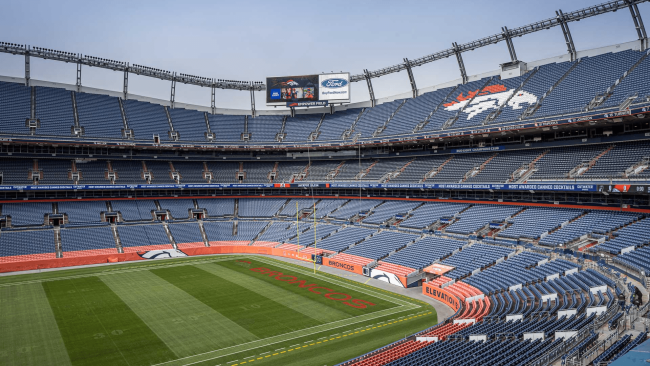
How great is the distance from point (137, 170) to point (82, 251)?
14580 millimetres

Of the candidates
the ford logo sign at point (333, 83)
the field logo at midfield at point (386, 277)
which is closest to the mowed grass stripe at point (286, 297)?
the field logo at midfield at point (386, 277)

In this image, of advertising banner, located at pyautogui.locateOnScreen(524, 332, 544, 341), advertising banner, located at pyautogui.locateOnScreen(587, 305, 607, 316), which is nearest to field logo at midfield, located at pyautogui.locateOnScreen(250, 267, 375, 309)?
advertising banner, located at pyautogui.locateOnScreen(524, 332, 544, 341)

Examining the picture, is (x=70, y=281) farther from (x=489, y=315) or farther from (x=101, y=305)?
(x=489, y=315)

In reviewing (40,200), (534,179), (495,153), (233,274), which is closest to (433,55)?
(495,153)

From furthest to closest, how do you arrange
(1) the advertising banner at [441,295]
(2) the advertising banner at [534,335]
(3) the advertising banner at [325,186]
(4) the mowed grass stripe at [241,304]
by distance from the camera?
(3) the advertising banner at [325,186]
(1) the advertising banner at [441,295]
(4) the mowed grass stripe at [241,304]
(2) the advertising banner at [534,335]

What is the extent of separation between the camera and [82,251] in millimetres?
45656

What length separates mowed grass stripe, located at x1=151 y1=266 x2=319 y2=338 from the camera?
25.8 m

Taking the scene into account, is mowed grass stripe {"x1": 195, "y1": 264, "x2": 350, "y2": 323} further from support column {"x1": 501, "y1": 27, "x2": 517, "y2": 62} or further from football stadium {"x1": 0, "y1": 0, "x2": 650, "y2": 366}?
support column {"x1": 501, "y1": 27, "x2": 517, "y2": 62}

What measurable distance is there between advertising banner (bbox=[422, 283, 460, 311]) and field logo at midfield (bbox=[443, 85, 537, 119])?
907 inches

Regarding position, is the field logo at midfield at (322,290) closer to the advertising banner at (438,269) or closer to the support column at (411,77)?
the advertising banner at (438,269)

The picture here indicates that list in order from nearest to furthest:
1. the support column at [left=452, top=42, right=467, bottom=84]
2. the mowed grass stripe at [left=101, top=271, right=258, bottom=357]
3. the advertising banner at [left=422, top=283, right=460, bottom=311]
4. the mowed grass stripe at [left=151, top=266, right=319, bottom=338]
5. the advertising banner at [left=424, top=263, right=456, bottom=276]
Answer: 1. the mowed grass stripe at [left=101, top=271, right=258, bottom=357]
2. the mowed grass stripe at [left=151, top=266, right=319, bottom=338]
3. the advertising banner at [left=422, top=283, right=460, bottom=311]
4. the advertising banner at [left=424, top=263, right=456, bottom=276]
5. the support column at [left=452, top=42, right=467, bottom=84]

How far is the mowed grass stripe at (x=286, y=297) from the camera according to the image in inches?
1093

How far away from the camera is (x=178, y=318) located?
88.6 ft

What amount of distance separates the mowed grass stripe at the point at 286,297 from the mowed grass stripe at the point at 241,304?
57 centimetres
